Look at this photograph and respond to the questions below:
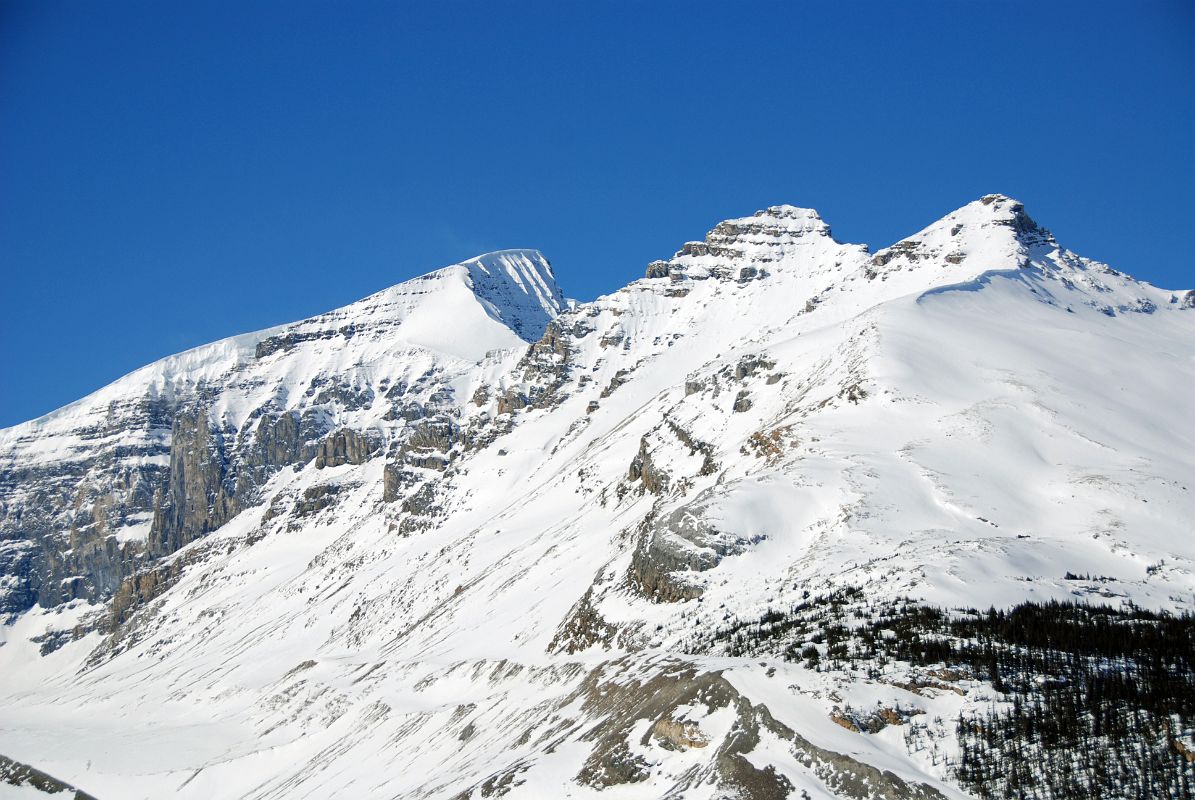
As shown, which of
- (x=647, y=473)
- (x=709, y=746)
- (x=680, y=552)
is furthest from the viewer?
(x=647, y=473)

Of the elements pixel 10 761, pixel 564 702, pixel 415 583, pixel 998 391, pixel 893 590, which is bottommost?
pixel 10 761

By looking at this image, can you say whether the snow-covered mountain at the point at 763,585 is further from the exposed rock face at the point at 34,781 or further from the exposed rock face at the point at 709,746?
the exposed rock face at the point at 34,781

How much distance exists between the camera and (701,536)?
72.2m

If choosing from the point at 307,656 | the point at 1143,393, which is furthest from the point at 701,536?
the point at 307,656

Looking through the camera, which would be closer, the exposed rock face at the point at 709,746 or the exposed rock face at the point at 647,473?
the exposed rock face at the point at 709,746

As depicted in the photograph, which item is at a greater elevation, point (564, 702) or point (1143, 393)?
point (1143, 393)

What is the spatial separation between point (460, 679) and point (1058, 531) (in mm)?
48418

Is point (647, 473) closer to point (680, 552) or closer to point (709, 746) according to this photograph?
point (680, 552)

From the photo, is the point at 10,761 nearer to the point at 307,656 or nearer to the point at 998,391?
the point at 307,656

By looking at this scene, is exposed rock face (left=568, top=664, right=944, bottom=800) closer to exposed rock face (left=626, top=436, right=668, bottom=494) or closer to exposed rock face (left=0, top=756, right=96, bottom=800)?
exposed rock face (left=626, top=436, right=668, bottom=494)

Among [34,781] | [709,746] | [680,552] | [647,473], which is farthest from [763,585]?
[34,781]

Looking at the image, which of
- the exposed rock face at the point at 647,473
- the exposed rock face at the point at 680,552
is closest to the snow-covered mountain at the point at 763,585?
the exposed rock face at the point at 680,552

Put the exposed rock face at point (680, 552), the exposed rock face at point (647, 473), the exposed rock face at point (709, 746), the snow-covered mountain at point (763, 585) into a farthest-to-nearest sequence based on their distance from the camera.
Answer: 1. the exposed rock face at point (647, 473)
2. the exposed rock face at point (680, 552)
3. the snow-covered mountain at point (763, 585)
4. the exposed rock face at point (709, 746)

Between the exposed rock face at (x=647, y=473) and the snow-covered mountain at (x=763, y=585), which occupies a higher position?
the exposed rock face at (x=647, y=473)
